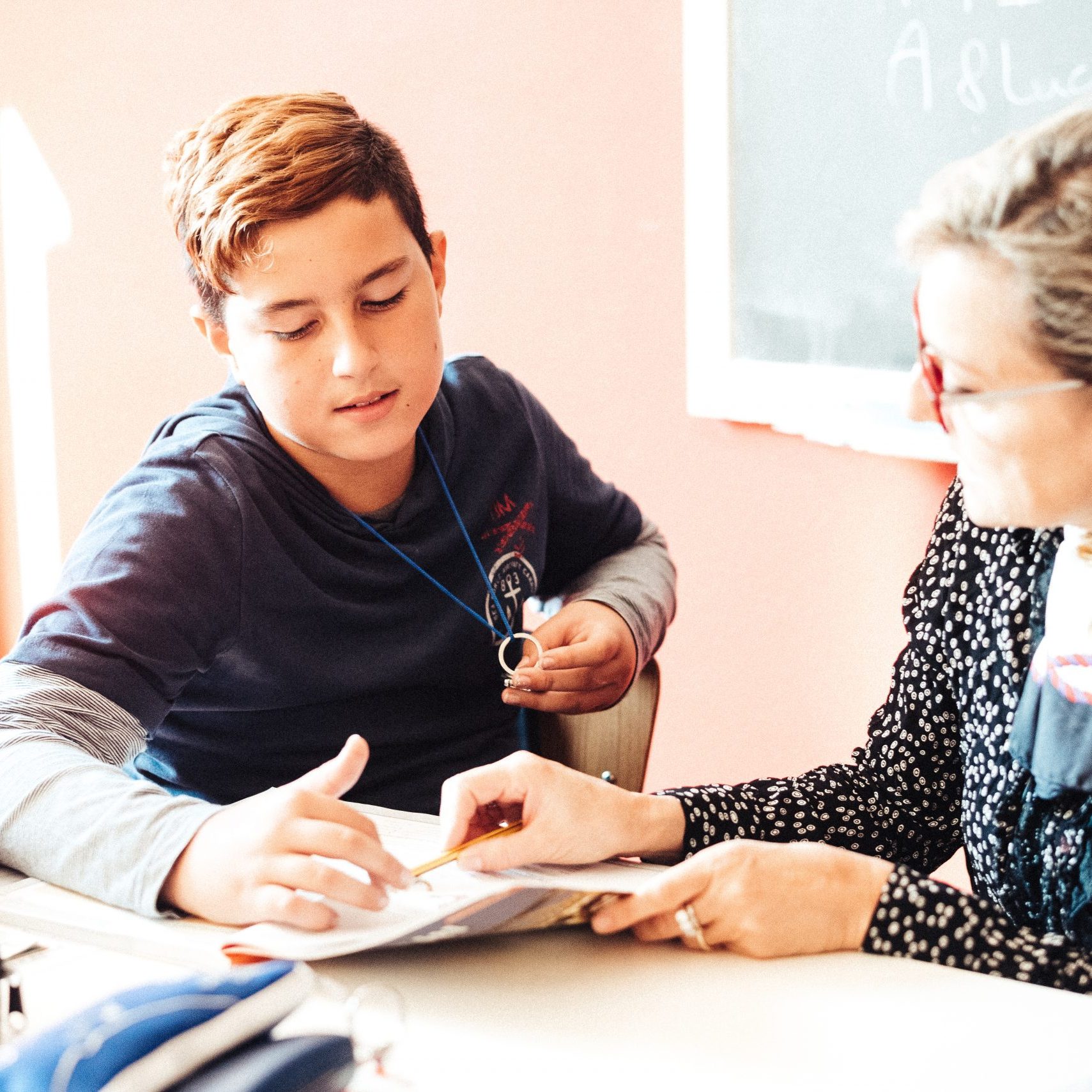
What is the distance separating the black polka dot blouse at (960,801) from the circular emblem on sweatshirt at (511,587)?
42cm

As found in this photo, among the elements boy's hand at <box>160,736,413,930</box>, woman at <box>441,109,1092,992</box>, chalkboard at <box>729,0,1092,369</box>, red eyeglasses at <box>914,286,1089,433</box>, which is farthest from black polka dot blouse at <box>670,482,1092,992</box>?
chalkboard at <box>729,0,1092,369</box>

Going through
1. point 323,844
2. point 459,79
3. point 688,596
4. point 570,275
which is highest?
point 459,79

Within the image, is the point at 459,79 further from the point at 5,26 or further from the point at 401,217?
the point at 5,26

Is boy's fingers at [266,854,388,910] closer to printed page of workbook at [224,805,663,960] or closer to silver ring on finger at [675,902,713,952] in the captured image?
printed page of workbook at [224,805,663,960]

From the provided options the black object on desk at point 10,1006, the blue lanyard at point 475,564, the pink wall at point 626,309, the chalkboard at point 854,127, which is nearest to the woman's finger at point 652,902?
the black object on desk at point 10,1006

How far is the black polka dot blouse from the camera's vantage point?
0.98 metres

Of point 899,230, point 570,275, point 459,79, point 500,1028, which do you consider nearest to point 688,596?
point 570,275

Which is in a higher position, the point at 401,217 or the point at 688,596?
the point at 401,217

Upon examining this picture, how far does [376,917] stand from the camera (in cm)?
93

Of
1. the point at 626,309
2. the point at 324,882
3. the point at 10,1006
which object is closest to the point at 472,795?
the point at 324,882

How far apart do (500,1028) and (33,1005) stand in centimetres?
29

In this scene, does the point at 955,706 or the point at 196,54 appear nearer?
the point at 955,706

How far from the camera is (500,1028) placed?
33.1 inches

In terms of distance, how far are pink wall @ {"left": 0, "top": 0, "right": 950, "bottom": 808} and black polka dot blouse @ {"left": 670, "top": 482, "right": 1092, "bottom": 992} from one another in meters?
0.59
